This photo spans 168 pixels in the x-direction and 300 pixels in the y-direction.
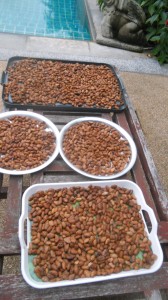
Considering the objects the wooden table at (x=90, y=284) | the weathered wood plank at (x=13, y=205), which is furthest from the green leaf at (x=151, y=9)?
the weathered wood plank at (x=13, y=205)

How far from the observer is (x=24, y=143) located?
1.07 meters

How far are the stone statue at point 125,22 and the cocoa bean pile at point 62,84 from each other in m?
1.53

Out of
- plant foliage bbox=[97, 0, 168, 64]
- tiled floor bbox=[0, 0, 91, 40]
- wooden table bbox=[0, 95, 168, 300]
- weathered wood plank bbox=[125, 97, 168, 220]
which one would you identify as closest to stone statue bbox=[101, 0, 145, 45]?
plant foliage bbox=[97, 0, 168, 64]

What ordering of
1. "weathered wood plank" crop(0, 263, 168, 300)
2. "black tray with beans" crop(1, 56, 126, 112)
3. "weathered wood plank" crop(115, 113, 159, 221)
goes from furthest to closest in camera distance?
"black tray with beans" crop(1, 56, 126, 112)
"weathered wood plank" crop(115, 113, 159, 221)
"weathered wood plank" crop(0, 263, 168, 300)

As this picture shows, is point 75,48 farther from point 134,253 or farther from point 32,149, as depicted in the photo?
point 134,253

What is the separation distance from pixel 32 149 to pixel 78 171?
22 centimetres

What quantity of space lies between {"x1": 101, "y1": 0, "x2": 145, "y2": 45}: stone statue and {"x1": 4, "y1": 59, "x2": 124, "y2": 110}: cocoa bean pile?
1532mm

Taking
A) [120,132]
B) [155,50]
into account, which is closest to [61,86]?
[120,132]

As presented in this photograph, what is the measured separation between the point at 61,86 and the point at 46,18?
2786 mm

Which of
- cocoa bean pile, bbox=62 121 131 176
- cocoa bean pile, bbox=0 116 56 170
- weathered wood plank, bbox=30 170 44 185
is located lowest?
weathered wood plank, bbox=30 170 44 185

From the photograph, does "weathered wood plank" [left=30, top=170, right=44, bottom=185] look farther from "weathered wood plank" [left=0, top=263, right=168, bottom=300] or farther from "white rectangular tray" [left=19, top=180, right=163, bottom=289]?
"weathered wood plank" [left=0, top=263, right=168, bottom=300]

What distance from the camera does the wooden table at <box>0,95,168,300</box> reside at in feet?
2.39

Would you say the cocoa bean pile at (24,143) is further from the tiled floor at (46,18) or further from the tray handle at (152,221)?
the tiled floor at (46,18)

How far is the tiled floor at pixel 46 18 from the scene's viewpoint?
3346mm
